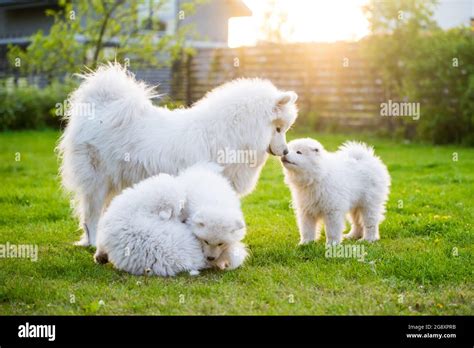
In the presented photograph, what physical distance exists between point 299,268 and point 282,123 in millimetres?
1715

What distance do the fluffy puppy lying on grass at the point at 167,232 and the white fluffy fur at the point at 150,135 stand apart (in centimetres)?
66

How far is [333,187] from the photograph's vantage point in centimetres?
635

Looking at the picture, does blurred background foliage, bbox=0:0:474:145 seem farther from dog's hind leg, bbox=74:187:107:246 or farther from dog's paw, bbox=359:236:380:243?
dog's paw, bbox=359:236:380:243

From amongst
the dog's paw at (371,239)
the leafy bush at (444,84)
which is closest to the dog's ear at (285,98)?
the dog's paw at (371,239)

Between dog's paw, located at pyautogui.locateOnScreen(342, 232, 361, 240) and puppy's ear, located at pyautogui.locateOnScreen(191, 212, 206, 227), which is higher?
puppy's ear, located at pyautogui.locateOnScreen(191, 212, 206, 227)

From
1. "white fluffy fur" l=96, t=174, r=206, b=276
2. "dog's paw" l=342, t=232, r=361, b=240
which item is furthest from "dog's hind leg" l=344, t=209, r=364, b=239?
"white fluffy fur" l=96, t=174, r=206, b=276

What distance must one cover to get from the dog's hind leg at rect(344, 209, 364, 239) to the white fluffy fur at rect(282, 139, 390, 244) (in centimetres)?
6

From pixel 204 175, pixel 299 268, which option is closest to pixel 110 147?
pixel 204 175

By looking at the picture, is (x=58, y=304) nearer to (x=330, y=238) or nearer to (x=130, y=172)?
(x=130, y=172)

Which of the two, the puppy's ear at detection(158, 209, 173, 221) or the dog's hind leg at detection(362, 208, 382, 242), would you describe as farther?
the dog's hind leg at detection(362, 208, 382, 242)

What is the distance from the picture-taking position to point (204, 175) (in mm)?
5852

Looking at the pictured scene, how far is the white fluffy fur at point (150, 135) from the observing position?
6289 millimetres

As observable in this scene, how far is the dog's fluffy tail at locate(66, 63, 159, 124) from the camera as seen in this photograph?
646 centimetres

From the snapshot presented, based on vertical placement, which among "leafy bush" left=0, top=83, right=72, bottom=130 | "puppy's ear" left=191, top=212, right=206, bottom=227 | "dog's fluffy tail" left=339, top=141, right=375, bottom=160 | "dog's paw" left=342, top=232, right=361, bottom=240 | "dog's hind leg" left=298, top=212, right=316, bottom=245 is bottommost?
"dog's paw" left=342, top=232, right=361, bottom=240
